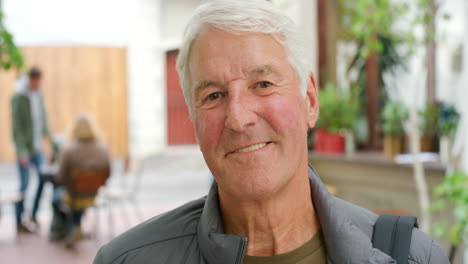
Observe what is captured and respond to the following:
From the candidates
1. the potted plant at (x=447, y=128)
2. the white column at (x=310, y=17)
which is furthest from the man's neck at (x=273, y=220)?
the white column at (x=310, y=17)

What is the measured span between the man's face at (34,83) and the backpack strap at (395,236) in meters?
5.49

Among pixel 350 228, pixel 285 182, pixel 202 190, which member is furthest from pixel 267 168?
pixel 202 190

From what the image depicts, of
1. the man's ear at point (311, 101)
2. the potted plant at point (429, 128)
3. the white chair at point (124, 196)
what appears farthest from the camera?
the white chair at point (124, 196)

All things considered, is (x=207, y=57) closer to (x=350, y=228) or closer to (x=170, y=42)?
(x=350, y=228)

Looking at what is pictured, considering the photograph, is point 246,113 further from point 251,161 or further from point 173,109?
point 173,109

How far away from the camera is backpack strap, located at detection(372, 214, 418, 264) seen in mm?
1049

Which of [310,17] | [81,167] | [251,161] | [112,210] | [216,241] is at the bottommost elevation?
[112,210]

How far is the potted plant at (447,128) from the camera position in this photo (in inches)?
172

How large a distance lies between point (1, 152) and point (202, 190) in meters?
6.52

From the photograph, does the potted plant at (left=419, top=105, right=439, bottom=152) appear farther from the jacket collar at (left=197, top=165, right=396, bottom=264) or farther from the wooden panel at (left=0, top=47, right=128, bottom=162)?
the wooden panel at (left=0, top=47, right=128, bottom=162)

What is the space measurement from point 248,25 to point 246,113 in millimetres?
161

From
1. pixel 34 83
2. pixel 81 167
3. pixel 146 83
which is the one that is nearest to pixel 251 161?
pixel 81 167

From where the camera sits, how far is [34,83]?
6070 millimetres

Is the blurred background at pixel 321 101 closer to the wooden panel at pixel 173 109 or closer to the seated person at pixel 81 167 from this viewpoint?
the wooden panel at pixel 173 109
